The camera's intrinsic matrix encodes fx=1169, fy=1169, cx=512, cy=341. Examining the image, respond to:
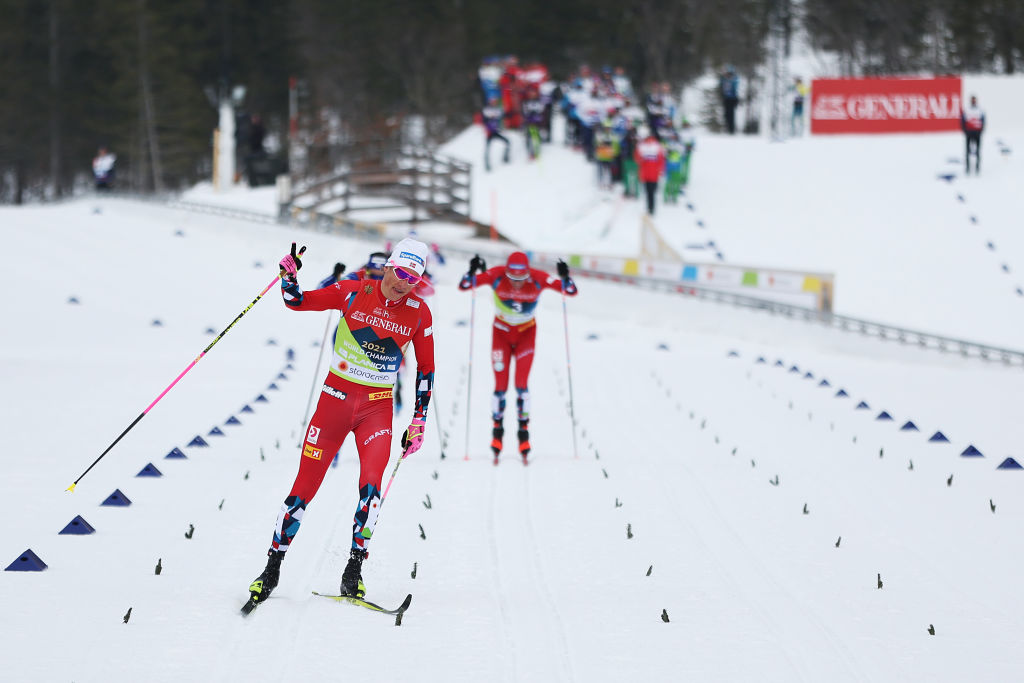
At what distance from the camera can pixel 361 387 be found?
6797 mm

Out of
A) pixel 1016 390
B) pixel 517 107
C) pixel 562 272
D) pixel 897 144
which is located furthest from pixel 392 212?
pixel 562 272

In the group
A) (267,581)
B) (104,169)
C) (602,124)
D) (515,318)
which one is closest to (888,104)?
(602,124)

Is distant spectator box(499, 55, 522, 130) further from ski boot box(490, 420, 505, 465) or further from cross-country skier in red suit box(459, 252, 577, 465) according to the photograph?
ski boot box(490, 420, 505, 465)

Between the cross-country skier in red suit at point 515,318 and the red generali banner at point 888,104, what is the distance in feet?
81.6

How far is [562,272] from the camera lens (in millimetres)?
11219

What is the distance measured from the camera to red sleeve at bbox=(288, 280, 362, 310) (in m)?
6.82

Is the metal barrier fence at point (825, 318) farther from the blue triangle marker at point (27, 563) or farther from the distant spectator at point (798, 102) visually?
the blue triangle marker at point (27, 563)

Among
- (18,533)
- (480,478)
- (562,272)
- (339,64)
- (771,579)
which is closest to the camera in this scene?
(771,579)

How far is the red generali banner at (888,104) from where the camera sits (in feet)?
110

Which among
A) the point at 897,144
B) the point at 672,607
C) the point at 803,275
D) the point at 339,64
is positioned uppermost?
the point at 339,64

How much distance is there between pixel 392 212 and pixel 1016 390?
20.4m

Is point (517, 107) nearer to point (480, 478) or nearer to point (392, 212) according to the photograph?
point (392, 212)

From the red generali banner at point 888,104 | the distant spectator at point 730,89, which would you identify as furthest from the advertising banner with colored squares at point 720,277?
the red generali banner at point 888,104

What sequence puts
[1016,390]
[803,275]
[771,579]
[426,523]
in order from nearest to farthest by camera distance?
[771,579] < [426,523] < [1016,390] < [803,275]
